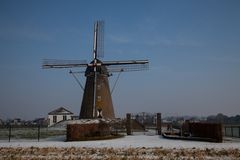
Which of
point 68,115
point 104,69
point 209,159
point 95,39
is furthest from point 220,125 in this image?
point 68,115

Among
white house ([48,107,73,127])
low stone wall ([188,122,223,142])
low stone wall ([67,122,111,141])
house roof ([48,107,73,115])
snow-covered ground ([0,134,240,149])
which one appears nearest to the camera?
snow-covered ground ([0,134,240,149])

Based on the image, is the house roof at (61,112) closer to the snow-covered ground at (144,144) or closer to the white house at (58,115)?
the white house at (58,115)

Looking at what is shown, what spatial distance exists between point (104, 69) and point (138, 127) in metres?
16.0

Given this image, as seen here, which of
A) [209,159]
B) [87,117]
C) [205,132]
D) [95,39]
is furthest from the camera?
[95,39]

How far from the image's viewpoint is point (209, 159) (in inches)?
407

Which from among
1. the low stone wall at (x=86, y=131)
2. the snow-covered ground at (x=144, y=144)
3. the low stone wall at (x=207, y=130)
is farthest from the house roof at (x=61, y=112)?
the snow-covered ground at (x=144, y=144)

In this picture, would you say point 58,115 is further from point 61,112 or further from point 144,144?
point 144,144

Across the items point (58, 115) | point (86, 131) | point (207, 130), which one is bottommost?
point (86, 131)

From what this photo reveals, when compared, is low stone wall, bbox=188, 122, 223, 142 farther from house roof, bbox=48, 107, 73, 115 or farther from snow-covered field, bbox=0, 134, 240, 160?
house roof, bbox=48, 107, 73, 115

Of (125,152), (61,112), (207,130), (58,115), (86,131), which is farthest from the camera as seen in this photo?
(61,112)

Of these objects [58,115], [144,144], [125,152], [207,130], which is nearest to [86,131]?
[144,144]

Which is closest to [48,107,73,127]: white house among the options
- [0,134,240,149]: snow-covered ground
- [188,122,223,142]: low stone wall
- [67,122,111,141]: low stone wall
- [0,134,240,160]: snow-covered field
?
[67,122,111,141]: low stone wall

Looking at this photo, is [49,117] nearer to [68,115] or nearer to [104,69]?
[68,115]

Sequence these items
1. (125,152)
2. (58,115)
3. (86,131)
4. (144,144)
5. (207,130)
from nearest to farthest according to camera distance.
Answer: (125,152)
(144,144)
(207,130)
(86,131)
(58,115)
